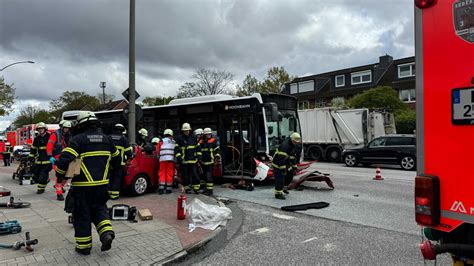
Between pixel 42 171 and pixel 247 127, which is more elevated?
pixel 247 127

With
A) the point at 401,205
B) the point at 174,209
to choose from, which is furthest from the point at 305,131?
the point at 174,209

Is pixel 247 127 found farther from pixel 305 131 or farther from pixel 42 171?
pixel 305 131

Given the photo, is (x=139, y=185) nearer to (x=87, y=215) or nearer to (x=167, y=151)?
A: (x=167, y=151)

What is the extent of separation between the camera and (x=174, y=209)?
287 inches

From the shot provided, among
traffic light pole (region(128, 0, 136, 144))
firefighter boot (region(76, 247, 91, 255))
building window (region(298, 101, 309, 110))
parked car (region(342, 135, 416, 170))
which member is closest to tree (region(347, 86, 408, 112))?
parked car (region(342, 135, 416, 170))

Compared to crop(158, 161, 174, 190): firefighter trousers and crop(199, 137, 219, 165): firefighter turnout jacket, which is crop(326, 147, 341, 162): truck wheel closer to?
crop(199, 137, 219, 165): firefighter turnout jacket

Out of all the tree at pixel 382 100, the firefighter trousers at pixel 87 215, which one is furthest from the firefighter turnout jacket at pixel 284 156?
the tree at pixel 382 100

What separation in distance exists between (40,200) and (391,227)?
7869mm

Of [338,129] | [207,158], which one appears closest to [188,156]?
[207,158]

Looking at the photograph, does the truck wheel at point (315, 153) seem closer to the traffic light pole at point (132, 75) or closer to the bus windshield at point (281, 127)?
the bus windshield at point (281, 127)

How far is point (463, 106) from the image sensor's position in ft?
7.35

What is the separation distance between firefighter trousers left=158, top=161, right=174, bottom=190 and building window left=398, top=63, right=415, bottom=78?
34912 mm

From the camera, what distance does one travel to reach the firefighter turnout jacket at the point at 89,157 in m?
4.38

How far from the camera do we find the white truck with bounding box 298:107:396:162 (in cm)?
1906
